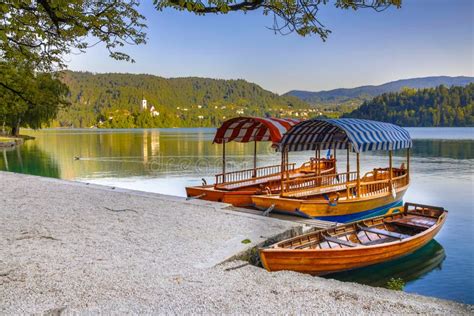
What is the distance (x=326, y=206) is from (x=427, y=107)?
143908 mm

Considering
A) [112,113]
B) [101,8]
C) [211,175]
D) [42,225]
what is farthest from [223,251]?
[112,113]

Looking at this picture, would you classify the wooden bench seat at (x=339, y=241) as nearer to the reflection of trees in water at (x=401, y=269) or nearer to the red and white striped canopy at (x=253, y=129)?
the reflection of trees in water at (x=401, y=269)

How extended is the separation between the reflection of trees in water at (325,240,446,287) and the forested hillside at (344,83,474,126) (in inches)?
5014

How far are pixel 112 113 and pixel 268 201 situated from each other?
176932 mm

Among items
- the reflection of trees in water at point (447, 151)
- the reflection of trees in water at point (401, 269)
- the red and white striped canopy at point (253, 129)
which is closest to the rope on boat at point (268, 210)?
the red and white striped canopy at point (253, 129)

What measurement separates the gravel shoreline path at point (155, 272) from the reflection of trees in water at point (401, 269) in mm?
1643

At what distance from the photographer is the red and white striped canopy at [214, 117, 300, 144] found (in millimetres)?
13293

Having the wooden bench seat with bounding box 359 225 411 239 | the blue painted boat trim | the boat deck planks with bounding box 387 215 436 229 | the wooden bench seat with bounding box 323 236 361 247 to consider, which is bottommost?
the blue painted boat trim

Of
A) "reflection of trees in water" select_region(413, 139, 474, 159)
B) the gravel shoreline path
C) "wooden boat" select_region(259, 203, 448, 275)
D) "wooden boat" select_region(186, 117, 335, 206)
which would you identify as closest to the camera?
the gravel shoreline path

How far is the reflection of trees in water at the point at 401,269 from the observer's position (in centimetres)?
793

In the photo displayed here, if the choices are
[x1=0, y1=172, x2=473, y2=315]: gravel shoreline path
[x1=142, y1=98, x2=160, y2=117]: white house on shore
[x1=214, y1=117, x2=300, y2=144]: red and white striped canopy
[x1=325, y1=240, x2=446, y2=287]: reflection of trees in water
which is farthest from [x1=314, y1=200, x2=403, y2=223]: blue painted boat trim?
[x1=142, y1=98, x2=160, y2=117]: white house on shore

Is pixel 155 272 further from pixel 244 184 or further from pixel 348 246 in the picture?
pixel 244 184

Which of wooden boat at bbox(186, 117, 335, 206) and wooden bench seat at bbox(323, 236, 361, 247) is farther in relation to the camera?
wooden boat at bbox(186, 117, 335, 206)

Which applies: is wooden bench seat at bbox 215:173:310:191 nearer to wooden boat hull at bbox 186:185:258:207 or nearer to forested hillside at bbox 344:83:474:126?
wooden boat hull at bbox 186:185:258:207
